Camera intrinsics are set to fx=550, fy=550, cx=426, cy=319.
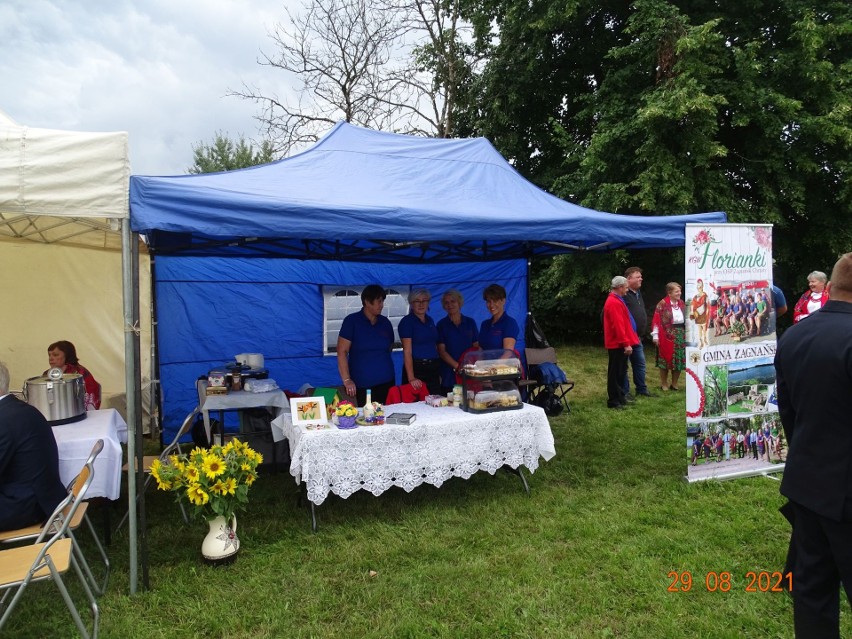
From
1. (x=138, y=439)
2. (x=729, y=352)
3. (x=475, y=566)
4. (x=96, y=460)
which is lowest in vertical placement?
(x=475, y=566)

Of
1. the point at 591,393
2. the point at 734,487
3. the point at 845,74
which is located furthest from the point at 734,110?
the point at 734,487

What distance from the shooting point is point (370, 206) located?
3.32 m

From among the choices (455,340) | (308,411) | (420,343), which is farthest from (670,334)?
(308,411)

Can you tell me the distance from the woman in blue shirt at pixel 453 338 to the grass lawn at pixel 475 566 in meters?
1.10

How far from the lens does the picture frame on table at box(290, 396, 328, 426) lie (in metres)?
3.46

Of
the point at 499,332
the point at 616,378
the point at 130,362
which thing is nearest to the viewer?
the point at 130,362

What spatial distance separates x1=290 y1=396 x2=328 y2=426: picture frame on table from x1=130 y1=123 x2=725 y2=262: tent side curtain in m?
1.03

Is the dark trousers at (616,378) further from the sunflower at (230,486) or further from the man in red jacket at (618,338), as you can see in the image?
the sunflower at (230,486)

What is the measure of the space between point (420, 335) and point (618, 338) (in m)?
2.67

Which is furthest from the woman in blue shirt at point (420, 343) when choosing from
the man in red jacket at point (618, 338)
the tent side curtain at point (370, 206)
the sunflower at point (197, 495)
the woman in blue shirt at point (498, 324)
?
the man in red jacket at point (618, 338)

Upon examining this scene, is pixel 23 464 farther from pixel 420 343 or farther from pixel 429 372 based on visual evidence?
pixel 429 372

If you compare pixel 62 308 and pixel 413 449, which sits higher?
pixel 62 308

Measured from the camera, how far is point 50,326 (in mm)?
5621

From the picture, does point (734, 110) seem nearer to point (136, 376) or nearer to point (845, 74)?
point (845, 74)
